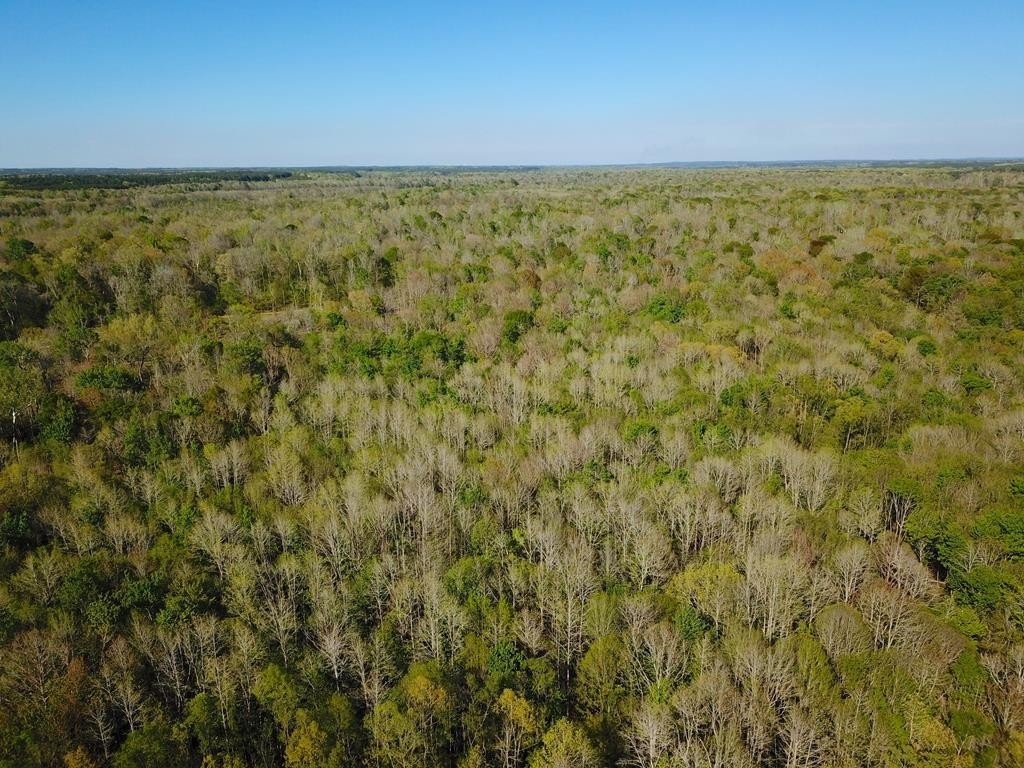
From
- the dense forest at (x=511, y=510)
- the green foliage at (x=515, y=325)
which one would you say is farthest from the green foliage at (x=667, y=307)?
the green foliage at (x=515, y=325)

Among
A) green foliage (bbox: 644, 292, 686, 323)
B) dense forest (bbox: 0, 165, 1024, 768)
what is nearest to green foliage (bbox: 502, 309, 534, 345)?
dense forest (bbox: 0, 165, 1024, 768)

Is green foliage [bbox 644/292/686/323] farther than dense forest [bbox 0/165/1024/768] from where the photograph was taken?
Yes

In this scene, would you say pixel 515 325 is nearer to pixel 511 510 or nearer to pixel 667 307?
pixel 667 307

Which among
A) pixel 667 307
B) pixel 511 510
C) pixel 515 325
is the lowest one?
pixel 511 510

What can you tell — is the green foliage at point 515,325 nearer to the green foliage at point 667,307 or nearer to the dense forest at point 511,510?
the dense forest at point 511,510

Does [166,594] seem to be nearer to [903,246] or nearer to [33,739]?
[33,739]

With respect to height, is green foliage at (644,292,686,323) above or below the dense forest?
above

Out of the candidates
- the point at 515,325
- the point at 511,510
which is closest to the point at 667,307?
the point at 515,325

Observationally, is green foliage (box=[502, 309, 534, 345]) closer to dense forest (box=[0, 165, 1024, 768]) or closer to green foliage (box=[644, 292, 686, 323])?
dense forest (box=[0, 165, 1024, 768])

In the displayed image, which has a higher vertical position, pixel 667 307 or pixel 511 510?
pixel 667 307
